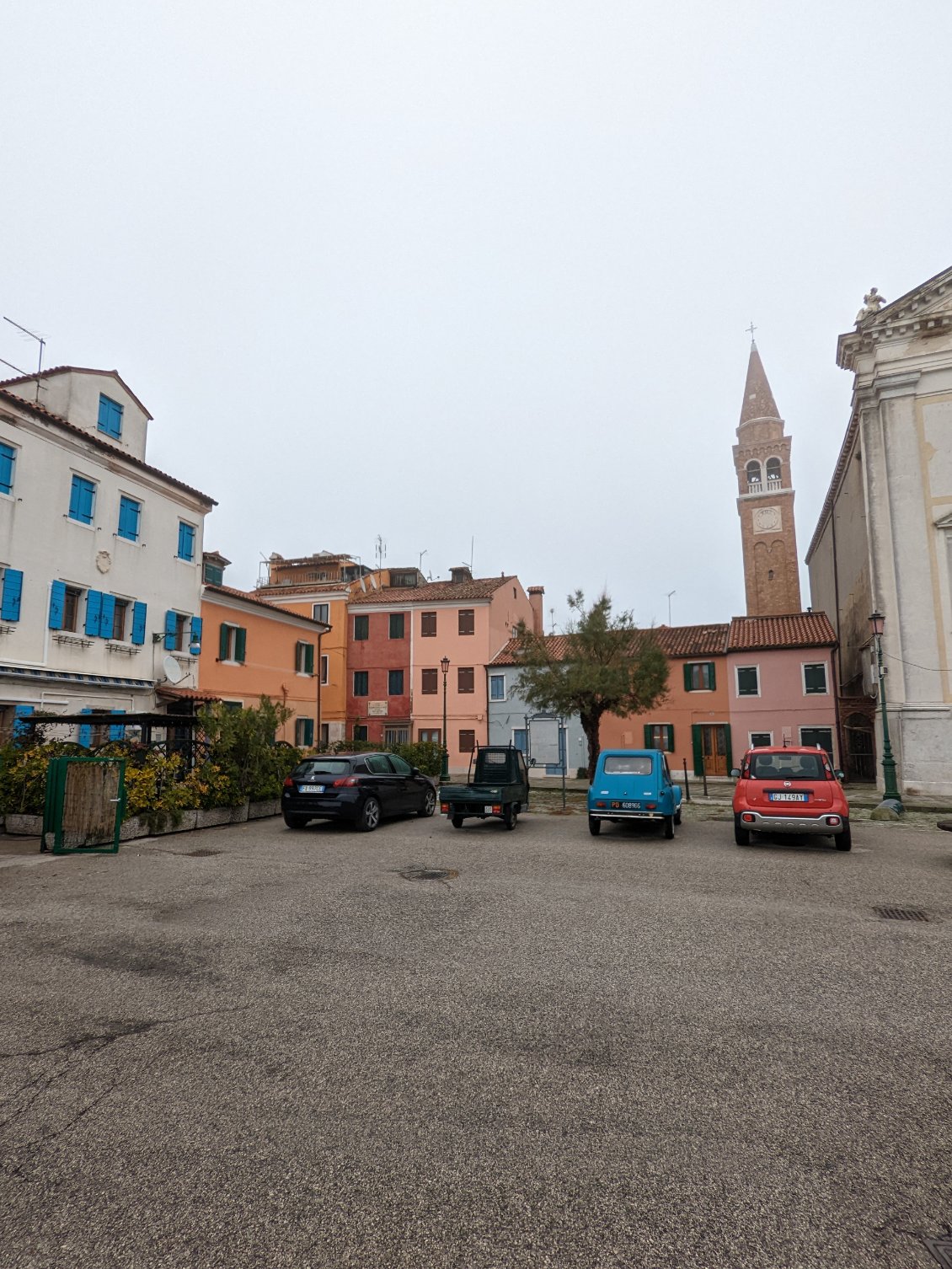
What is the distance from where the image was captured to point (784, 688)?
32.7 m

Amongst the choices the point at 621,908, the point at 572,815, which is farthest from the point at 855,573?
the point at 621,908

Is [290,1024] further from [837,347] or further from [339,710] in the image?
[339,710]

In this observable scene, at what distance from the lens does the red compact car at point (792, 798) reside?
1185cm

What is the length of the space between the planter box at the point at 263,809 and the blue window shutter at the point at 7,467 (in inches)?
412

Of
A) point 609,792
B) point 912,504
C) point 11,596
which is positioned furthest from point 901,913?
point 912,504

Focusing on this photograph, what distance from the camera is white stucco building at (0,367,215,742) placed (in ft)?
61.2

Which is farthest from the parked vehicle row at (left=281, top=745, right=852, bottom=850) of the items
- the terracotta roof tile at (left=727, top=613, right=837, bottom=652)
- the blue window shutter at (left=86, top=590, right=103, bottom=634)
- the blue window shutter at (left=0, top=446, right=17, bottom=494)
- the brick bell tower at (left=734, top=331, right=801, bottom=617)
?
the brick bell tower at (left=734, top=331, right=801, bottom=617)

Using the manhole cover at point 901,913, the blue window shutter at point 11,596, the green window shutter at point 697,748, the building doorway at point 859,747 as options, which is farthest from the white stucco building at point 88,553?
the building doorway at point 859,747

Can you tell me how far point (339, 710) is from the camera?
40.2 m

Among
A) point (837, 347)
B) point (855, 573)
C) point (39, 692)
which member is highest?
point (837, 347)

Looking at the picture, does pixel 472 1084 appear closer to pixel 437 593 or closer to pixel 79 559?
pixel 79 559

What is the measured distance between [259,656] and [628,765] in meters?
18.7

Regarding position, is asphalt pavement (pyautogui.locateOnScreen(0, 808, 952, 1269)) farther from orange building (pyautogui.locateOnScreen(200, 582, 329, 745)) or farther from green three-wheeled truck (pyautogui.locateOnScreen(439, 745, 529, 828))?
orange building (pyautogui.locateOnScreen(200, 582, 329, 745))

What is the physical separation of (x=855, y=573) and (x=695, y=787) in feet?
42.5
